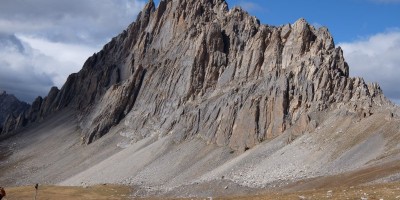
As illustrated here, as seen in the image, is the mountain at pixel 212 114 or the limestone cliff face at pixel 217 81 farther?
the limestone cliff face at pixel 217 81

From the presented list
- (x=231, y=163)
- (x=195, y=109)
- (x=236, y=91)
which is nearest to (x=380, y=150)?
(x=231, y=163)

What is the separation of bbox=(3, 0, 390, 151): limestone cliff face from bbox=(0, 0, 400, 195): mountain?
37 cm

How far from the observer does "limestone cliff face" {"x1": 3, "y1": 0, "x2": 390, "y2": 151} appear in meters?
120

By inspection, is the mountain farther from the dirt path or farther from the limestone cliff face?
the dirt path

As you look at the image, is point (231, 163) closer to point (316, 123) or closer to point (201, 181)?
point (201, 181)

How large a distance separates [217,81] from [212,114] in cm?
1796

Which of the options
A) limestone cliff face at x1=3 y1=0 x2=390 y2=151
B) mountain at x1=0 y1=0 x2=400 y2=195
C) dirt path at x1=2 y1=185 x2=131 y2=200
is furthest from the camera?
limestone cliff face at x1=3 y1=0 x2=390 y2=151

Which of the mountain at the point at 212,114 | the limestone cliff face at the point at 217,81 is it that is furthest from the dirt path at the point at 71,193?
the limestone cliff face at the point at 217,81

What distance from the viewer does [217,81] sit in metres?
153

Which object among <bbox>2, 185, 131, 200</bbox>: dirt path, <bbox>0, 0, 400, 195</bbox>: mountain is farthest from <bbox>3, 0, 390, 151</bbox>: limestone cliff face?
<bbox>2, 185, 131, 200</bbox>: dirt path

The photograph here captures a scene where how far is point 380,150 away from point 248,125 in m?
40.7

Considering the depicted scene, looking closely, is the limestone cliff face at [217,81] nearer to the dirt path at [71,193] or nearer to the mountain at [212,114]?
the mountain at [212,114]

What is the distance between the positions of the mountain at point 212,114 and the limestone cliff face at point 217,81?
14.4 inches

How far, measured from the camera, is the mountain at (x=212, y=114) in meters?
98.3
